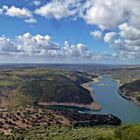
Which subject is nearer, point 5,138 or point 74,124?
point 5,138

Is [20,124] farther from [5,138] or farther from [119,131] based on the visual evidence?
[119,131]

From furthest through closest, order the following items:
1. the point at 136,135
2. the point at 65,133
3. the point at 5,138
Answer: the point at 65,133
the point at 5,138
the point at 136,135

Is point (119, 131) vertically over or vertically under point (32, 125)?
over

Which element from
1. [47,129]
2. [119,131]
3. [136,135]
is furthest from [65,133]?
[136,135]

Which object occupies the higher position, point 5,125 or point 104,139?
point 104,139

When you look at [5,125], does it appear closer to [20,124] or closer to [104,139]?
[20,124]

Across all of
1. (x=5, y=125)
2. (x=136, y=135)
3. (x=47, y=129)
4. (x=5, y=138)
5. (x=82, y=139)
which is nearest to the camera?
(x=136, y=135)

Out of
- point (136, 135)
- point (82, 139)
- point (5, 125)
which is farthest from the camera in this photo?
point (5, 125)

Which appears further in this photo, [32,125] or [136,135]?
[32,125]

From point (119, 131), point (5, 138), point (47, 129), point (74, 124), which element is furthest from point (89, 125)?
point (119, 131)
